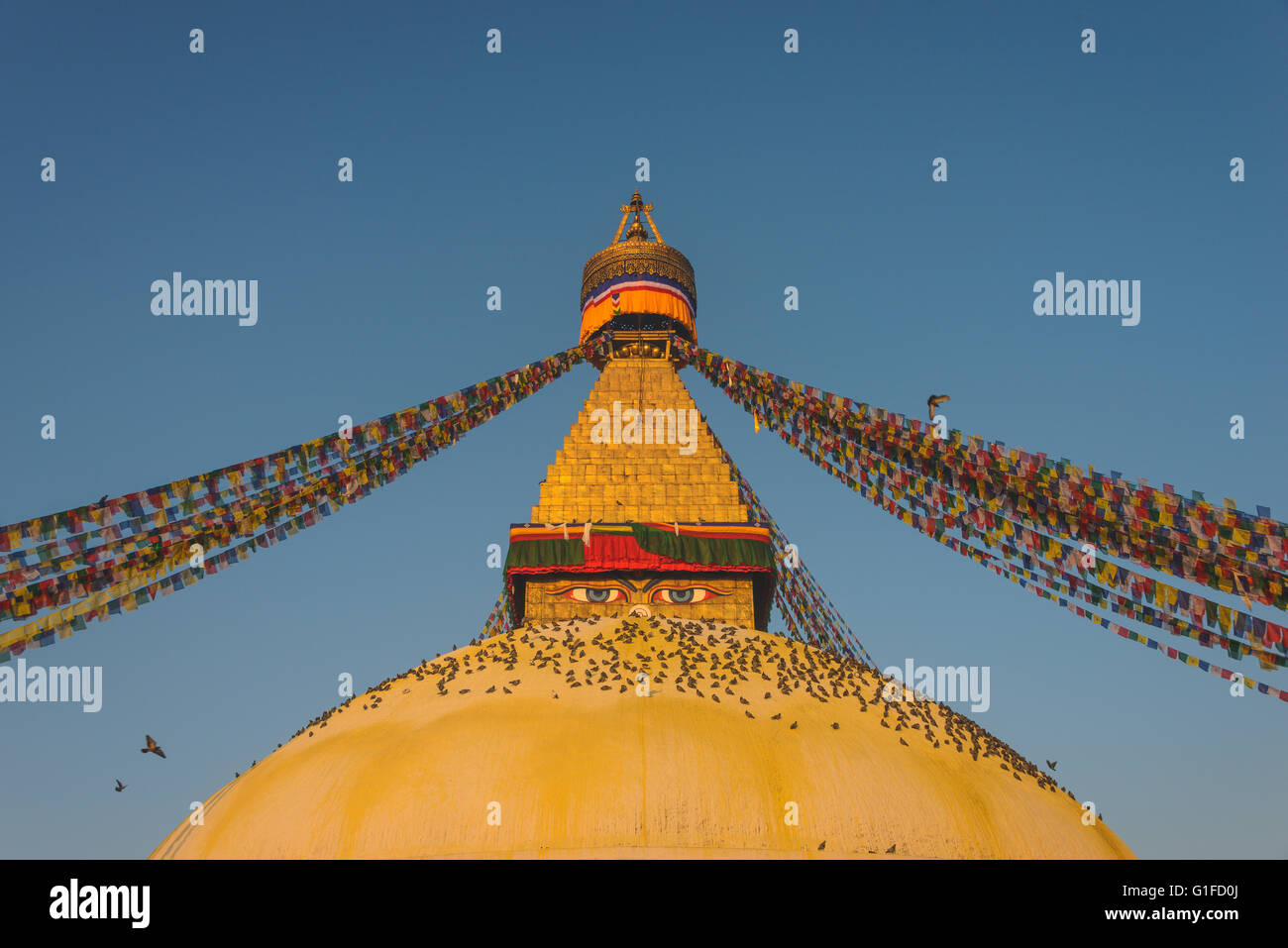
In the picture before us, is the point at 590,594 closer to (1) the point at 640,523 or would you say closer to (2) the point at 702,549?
(1) the point at 640,523

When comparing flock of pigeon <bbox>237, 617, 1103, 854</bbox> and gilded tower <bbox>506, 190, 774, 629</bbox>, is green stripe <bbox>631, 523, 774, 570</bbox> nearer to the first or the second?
gilded tower <bbox>506, 190, 774, 629</bbox>

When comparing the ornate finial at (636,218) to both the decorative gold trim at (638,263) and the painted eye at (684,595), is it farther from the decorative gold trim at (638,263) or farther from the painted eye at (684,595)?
the painted eye at (684,595)

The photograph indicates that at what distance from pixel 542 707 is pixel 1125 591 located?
4707mm

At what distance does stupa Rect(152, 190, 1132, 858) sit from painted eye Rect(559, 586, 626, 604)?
0.02 m

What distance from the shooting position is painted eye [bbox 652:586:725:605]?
1173 centimetres

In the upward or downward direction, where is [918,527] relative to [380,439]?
downward

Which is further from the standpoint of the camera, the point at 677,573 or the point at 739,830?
the point at 677,573

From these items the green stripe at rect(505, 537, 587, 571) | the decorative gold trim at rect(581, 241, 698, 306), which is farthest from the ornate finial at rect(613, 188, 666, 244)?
the green stripe at rect(505, 537, 587, 571)

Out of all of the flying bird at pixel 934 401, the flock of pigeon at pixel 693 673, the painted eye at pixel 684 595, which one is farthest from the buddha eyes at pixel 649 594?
the flying bird at pixel 934 401

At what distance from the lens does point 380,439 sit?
33.6 feet
